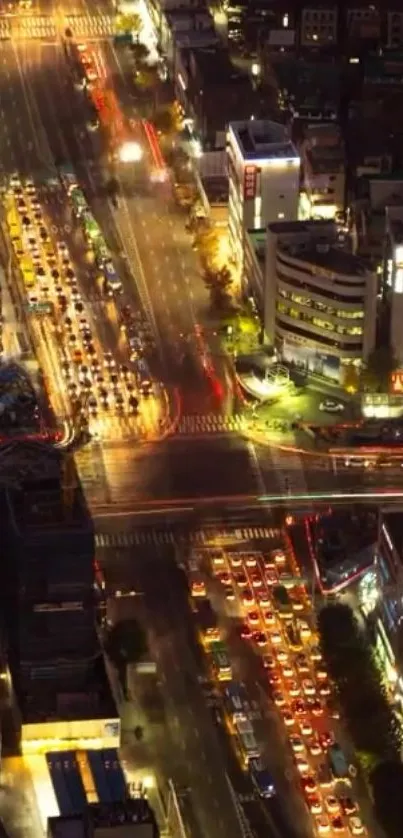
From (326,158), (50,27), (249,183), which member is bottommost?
(249,183)

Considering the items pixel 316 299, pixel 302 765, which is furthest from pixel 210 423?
pixel 302 765

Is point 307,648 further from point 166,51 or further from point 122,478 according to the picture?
point 166,51

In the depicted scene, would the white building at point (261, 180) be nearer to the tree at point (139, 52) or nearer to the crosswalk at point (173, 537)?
the crosswalk at point (173, 537)

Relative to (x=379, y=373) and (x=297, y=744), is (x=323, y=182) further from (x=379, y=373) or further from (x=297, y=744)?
(x=297, y=744)

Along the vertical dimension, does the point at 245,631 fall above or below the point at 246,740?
above

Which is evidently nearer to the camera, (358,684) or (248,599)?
(358,684)

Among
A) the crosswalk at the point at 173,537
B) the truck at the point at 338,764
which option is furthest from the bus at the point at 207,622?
the truck at the point at 338,764
